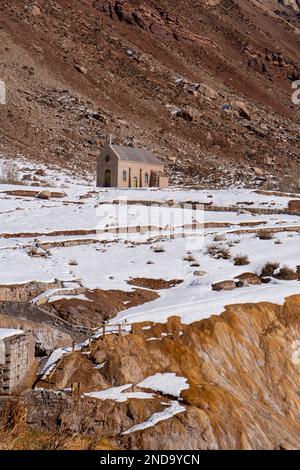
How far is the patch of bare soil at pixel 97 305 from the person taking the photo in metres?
15.8

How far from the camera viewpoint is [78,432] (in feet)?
37.0

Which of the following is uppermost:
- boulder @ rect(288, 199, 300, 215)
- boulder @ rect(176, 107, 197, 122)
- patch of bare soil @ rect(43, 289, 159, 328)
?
boulder @ rect(176, 107, 197, 122)

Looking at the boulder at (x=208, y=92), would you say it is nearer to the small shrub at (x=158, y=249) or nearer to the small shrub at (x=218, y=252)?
the small shrub at (x=218, y=252)

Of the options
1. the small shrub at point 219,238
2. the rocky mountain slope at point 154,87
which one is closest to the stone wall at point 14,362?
the small shrub at point 219,238

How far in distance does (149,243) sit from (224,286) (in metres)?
7.43

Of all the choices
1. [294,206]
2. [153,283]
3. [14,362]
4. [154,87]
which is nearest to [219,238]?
[153,283]

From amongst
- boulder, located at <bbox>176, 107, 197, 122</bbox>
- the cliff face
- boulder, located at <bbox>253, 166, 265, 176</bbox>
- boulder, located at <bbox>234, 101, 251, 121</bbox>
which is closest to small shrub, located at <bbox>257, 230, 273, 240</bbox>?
the cliff face

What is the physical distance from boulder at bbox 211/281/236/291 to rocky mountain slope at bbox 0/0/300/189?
3046 centimetres

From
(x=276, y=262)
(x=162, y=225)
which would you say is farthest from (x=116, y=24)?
(x=276, y=262)

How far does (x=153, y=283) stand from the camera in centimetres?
1920

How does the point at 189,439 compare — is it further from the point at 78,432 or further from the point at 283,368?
the point at 283,368

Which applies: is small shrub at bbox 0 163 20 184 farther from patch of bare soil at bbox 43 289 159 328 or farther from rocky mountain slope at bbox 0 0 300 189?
patch of bare soil at bbox 43 289 159 328

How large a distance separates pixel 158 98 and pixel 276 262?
198 ft

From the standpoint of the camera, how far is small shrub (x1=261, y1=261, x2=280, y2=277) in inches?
790
